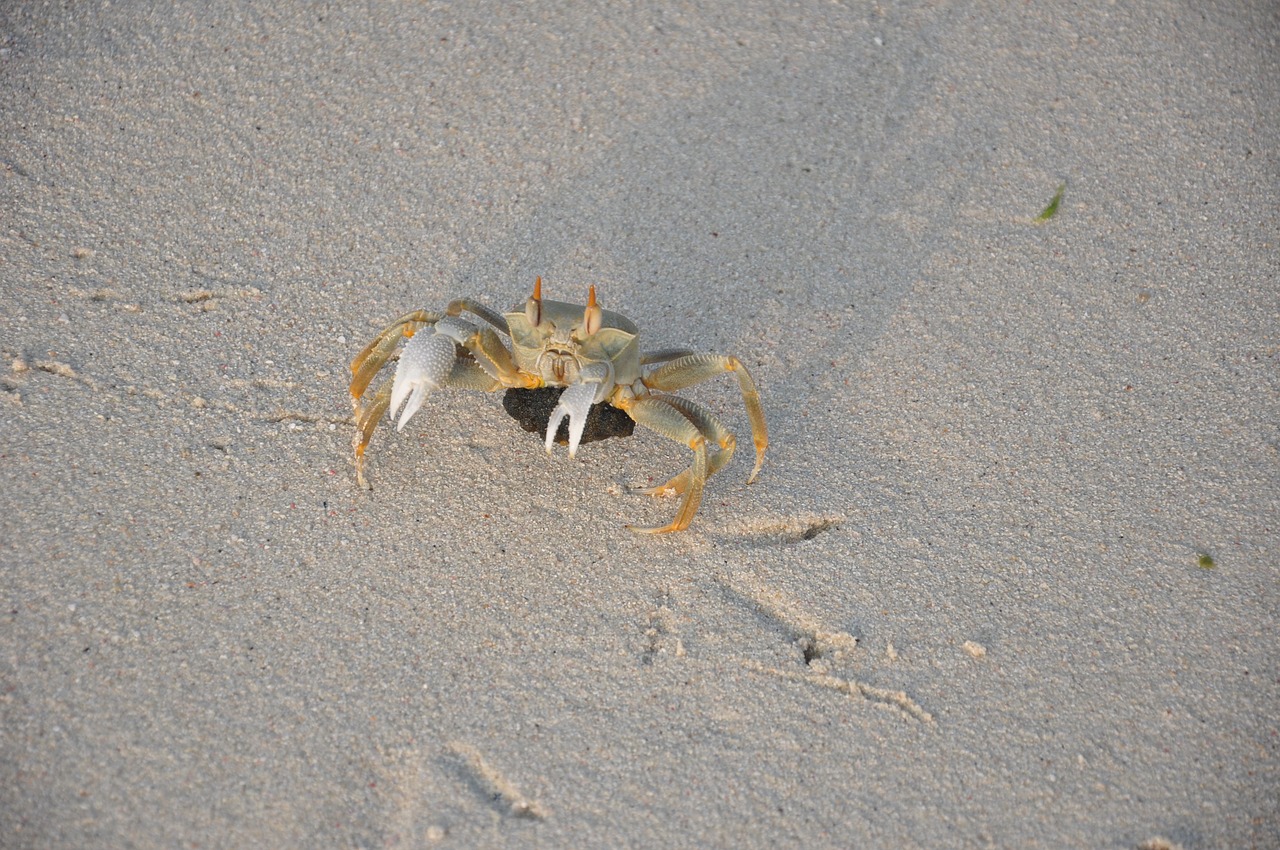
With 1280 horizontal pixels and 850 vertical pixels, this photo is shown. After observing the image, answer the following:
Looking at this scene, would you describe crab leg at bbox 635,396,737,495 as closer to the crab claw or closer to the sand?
the sand

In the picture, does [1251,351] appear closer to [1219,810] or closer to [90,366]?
[1219,810]

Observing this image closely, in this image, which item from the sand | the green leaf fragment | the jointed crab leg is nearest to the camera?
the sand

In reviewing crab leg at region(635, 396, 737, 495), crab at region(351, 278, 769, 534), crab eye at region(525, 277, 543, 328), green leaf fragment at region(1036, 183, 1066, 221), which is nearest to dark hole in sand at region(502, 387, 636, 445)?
crab at region(351, 278, 769, 534)

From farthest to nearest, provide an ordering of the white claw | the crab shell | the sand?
the crab shell, the white claw, the sand

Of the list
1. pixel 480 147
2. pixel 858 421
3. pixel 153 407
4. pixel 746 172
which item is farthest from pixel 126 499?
pixel 746 172

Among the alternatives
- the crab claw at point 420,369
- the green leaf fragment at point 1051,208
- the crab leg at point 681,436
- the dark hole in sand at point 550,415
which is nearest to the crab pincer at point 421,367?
the crab claw at point 420,369

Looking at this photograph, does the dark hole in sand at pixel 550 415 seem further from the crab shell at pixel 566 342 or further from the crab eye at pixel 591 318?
the crab eye at pixel 591 318
